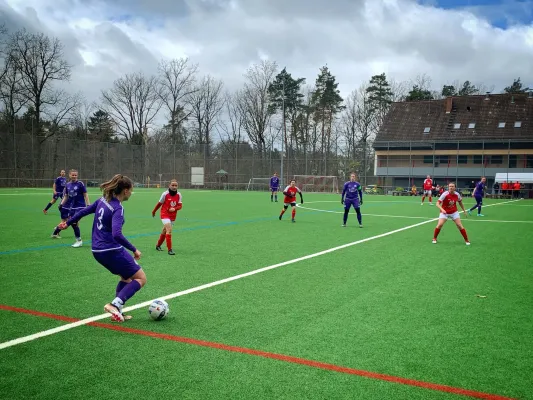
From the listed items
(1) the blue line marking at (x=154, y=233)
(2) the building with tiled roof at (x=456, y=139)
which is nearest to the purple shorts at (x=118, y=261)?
(1) the blue line marking at (x=154, y=233)

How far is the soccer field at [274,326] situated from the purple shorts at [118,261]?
0.65m

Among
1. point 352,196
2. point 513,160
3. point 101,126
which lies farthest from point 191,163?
point 352,196

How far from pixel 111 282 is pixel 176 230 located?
765 cm

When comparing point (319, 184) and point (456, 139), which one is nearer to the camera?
point (319, 184)

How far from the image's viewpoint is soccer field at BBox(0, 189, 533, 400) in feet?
12.9

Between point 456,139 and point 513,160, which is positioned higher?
point 456,139

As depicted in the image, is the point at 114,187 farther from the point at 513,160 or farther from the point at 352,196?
the point at 513,160

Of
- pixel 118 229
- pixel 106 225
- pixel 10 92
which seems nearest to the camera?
pixel 118 229

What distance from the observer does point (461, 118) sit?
60250 millimetres

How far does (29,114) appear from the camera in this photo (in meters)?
55.4

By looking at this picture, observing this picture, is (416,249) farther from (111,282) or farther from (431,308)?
(111,282)

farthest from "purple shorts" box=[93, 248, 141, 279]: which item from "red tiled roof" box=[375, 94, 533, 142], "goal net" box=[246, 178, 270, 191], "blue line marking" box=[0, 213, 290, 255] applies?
"red tiled roof" box=[375, 94, 533, 142]

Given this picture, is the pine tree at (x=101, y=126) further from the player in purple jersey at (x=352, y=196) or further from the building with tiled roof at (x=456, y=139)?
the player in purple jersey at (x=352, y=196)

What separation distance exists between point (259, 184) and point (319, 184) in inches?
306
